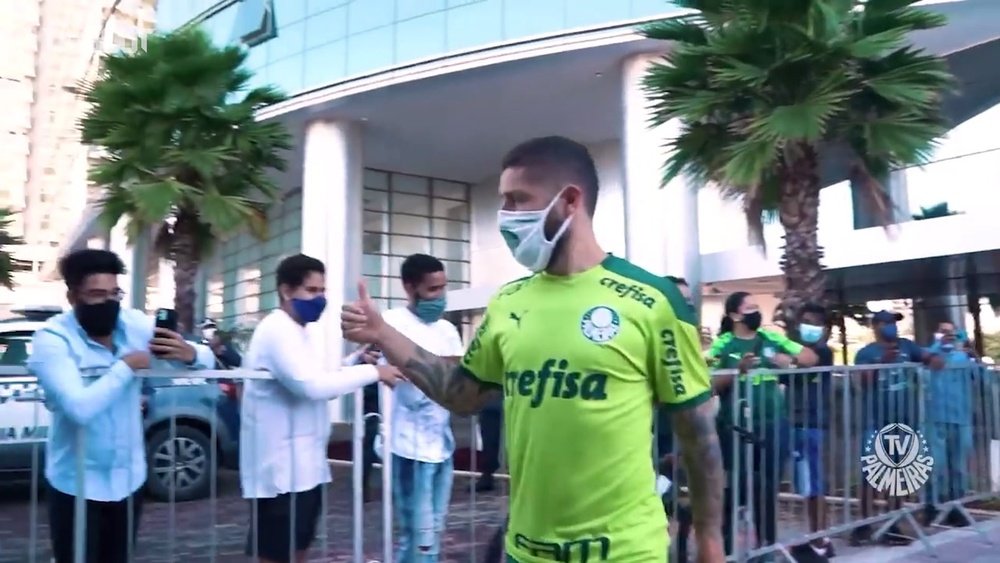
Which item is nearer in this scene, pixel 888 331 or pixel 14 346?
pixel 888 331

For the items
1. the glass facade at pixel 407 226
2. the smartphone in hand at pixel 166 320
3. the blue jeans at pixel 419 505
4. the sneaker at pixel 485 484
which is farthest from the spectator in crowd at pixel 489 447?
the glass facade at pixel 407 226

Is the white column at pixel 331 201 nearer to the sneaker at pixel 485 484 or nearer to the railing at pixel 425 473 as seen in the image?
the railing at pixel 425 473

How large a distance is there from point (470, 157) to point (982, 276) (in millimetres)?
11402

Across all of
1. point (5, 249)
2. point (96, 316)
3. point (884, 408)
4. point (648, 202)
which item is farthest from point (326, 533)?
point (5, 249)

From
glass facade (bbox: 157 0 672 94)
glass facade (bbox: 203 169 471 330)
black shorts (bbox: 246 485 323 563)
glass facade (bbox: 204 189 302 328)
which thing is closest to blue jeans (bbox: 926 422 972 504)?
black shorts (bbox: 246 485 323 563)

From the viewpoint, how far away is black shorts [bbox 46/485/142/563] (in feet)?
12.1

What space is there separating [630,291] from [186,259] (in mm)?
13672

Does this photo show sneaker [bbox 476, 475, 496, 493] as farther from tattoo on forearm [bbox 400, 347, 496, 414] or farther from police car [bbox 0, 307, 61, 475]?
tattoo on forearm [bbox 400, 347, 496, 414]

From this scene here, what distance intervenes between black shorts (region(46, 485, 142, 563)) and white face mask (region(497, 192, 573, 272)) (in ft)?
7.94

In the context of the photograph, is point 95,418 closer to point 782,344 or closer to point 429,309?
point 429,309

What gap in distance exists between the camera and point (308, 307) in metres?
4.29

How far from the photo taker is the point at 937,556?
21.5ft

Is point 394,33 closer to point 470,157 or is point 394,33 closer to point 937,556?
point 470,157

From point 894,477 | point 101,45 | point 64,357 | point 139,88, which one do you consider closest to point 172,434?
point 64,357
